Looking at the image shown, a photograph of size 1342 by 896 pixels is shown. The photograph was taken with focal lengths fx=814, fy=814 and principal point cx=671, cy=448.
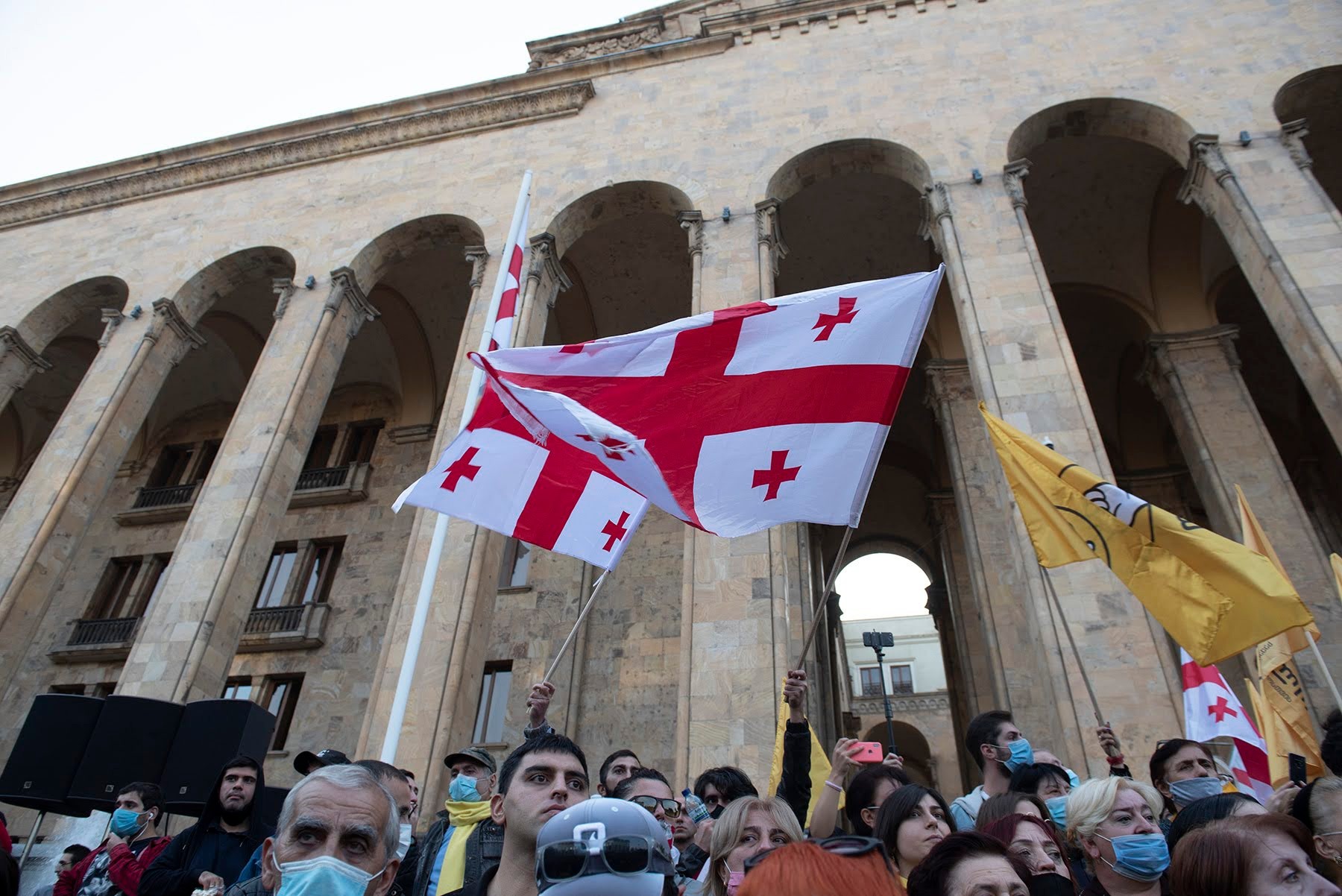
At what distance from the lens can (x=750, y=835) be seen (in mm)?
3256

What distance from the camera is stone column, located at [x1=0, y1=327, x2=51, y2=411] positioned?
51.9 feet

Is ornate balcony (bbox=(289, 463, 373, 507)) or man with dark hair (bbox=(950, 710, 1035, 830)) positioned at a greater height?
ornate balcony (bbox=(289, 463, 373, 507))

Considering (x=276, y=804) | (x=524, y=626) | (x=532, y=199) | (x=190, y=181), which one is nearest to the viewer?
(x=276, y=804)

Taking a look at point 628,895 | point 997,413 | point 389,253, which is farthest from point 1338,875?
point 389,253

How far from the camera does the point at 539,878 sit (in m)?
2.12

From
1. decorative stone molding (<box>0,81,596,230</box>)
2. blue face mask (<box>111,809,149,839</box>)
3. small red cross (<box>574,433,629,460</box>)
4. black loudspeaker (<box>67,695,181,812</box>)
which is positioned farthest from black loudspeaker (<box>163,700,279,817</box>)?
decorative stone molding (<box>0,81,596,230</box>)

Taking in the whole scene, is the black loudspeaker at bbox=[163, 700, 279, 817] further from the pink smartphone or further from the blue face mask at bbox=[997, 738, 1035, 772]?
the blue face mask at bbox=[997, 738, 1035, 772]

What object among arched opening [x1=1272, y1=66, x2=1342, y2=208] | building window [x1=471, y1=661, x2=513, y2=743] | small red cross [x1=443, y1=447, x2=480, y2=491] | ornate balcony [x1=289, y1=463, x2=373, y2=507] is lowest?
small red cross [x1=443, y1=447, x2=480, y2=491]

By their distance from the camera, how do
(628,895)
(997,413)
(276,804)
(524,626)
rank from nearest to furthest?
(628,895), (276,804), (997,413), (524,626)

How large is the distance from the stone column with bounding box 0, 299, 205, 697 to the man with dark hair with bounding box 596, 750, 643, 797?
11017 mm

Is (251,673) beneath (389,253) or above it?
beneath

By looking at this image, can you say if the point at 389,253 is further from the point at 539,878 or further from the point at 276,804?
the point at 539,878

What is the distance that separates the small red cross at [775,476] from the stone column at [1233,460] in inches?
357

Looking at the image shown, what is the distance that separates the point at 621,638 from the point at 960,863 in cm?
1301
